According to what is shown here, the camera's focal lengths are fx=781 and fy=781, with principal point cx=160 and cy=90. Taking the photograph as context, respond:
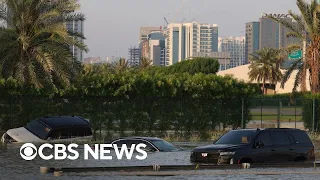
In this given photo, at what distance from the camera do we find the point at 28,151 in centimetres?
3080

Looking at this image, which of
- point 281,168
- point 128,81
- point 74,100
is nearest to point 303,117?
point 128,81

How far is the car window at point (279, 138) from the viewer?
997 inches

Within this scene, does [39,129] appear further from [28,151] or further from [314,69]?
[314,69]

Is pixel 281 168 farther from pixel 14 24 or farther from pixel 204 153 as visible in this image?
pixel 14 24

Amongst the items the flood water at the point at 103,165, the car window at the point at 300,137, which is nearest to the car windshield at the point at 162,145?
the flood water at the point at 103,165

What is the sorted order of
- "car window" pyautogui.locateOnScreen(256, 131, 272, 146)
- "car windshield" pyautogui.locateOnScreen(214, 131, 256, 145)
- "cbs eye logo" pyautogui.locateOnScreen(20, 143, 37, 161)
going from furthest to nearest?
"cbs eye logo" pyautogui.locateOnScreen(20, 143, 37, 161) → "car window" pyautogui.locateOnScreen(256, 131, 272, 146) → "car windshield" pyautogui.locateOnScreen(214, 131, 256, 145)

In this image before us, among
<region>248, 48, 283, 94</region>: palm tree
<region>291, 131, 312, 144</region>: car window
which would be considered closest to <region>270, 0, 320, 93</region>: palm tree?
<region>291, 131, 312, 144</region>: car window

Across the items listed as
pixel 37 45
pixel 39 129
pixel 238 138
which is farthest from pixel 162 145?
pixel 37 45

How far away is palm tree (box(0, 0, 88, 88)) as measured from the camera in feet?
144

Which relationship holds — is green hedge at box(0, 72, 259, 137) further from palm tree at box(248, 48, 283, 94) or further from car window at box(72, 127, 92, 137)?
palm tree at box(248, 48, 283, 94)

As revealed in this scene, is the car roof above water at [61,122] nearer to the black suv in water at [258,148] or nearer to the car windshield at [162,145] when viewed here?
the car windshield at [162,145]

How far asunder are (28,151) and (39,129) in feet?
14.4

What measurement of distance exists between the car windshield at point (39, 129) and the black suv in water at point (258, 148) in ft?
36.2

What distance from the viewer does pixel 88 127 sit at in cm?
3594
